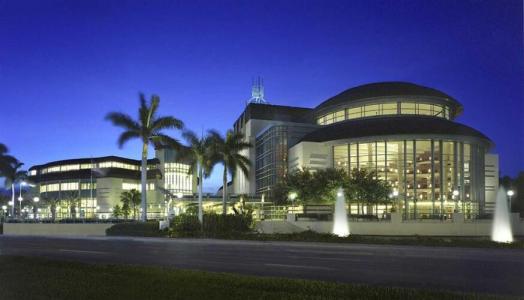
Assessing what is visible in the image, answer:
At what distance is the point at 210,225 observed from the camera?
38.6 m

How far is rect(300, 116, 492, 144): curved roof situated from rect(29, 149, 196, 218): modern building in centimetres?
3438

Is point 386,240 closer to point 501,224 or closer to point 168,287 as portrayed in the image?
point 501,224

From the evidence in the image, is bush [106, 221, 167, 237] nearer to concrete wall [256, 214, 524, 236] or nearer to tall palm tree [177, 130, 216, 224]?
tall palm tree [177, 130, 216, 224]

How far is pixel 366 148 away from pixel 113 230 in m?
33.1

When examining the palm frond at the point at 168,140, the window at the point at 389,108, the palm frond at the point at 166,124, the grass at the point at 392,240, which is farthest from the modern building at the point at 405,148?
the grass at the point at 392,240

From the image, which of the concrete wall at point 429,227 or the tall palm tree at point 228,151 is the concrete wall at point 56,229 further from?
the concrete wall at point 429,227

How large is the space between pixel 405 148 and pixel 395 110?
42.0 feet

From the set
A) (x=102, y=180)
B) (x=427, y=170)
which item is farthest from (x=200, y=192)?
(x=102, y=180)

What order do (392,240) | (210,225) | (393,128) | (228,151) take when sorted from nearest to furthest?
(392,240) → (210,225) → (228,151) → (393,128)

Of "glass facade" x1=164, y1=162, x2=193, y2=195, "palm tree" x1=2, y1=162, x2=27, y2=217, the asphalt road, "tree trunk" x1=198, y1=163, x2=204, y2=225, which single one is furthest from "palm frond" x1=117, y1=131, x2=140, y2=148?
"glass facade" x1=164, y1=162, x2=193, y2=195

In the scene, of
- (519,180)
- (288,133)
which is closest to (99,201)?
(288,133)

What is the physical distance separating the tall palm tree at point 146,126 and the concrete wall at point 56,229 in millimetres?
5255

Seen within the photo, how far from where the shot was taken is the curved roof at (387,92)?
228 ft

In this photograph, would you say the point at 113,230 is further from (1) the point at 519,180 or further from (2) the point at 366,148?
(1) the point at 519,180
